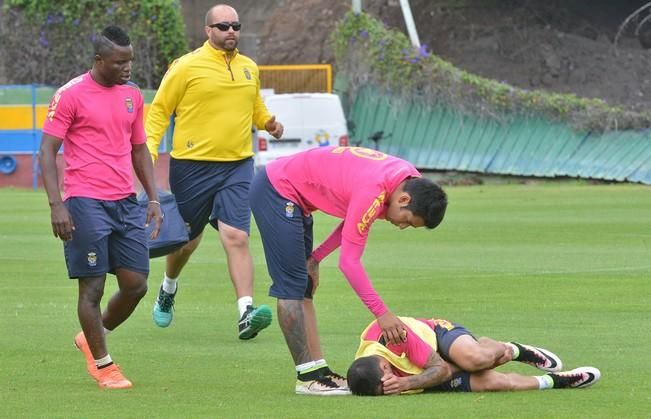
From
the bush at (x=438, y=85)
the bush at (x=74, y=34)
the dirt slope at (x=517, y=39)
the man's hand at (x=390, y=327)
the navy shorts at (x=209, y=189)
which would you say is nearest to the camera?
the man's hand at (x=390, y=327)

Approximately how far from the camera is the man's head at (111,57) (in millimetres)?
9258

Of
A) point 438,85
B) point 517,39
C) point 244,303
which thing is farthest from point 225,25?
point 517,39

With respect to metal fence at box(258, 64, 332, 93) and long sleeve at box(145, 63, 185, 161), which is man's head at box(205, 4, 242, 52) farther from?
metal fence at box(258, 64, 332, 93)

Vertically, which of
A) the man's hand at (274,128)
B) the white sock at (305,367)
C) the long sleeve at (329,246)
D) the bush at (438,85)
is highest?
the long sleeve at (329,246)

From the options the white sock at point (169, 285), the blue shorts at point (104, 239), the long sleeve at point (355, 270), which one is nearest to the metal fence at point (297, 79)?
the white sock at point (169, 285)

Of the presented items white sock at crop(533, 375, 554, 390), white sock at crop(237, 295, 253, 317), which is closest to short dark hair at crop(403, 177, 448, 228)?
white sock at crop(533, 375, 554, 390)

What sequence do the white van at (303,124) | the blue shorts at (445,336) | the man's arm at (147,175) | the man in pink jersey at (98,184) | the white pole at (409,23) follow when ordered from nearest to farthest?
the blue shorts at (445,336), the man in pink jersey at (98,184), the man's arm at (147,175), the white van at (303,124), the white pole at (409,23)

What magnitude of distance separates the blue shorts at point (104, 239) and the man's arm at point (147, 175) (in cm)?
40

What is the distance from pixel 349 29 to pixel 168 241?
1092 inches

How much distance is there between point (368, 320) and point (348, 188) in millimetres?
3999

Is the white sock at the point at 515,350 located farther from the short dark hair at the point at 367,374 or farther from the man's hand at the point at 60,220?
the man's hand at the point at 60,220

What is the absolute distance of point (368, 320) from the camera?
12477 millimetres

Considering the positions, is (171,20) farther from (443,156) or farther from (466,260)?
(466,260)

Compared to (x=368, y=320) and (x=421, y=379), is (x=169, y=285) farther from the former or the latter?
(x=421, y=379)
